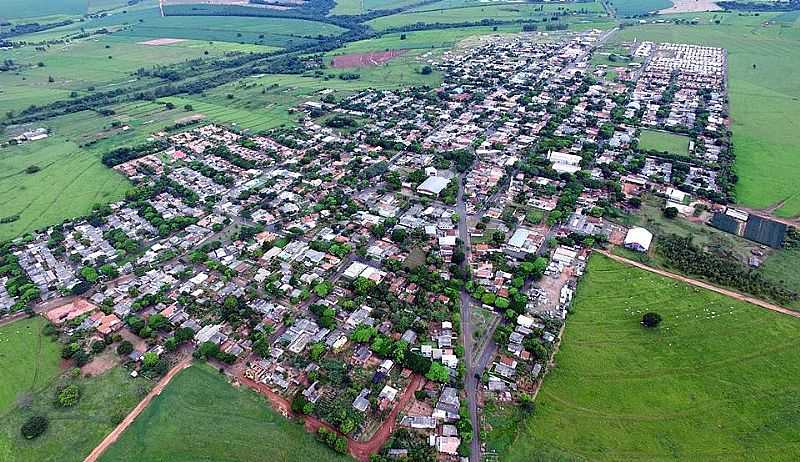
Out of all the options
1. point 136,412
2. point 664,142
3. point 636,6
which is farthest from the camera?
point 636,6

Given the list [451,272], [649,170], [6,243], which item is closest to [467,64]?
[649,170]

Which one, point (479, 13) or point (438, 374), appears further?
point (479, 13)

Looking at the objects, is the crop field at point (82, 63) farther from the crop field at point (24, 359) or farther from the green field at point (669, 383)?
the green field at point (669, 383)

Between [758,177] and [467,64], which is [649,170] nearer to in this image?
[758,177]

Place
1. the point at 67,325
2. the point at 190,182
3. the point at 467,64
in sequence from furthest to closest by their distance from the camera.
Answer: the point at 467,64 < the point at 190,182 < the point at 67,325

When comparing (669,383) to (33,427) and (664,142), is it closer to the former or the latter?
(33,427)

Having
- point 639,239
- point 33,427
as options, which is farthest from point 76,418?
point 639,239
